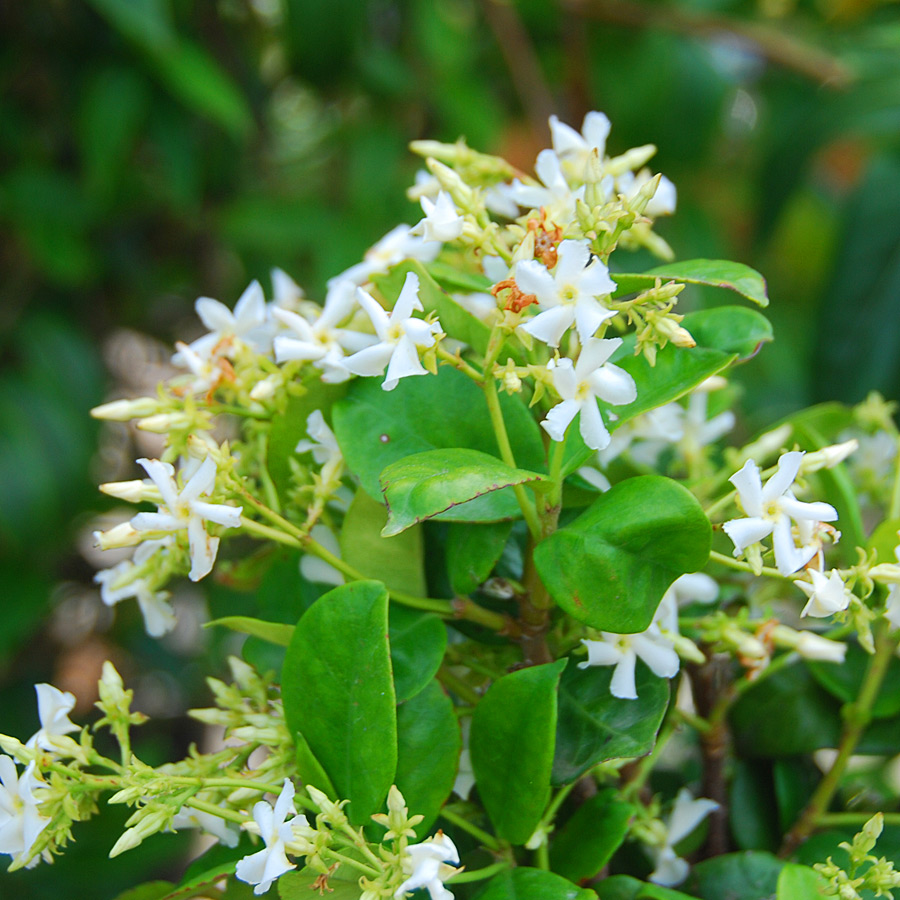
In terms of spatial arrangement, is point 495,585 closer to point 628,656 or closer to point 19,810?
point 628,656

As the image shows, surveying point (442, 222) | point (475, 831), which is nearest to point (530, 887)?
point (475, 831)

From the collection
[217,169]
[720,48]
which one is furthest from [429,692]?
[720,48]

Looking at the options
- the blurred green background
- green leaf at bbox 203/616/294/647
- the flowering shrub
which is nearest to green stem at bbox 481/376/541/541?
the flowering shrub

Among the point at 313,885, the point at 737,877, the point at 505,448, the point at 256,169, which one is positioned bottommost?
the point at 737,877

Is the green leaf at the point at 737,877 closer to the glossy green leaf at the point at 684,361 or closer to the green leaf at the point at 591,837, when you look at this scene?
the green leaf at the point at 591,837

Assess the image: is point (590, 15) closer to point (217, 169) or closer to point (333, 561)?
point (217, 169)

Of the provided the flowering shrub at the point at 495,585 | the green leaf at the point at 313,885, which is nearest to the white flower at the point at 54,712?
the flowering shrub at the point at 495,585
